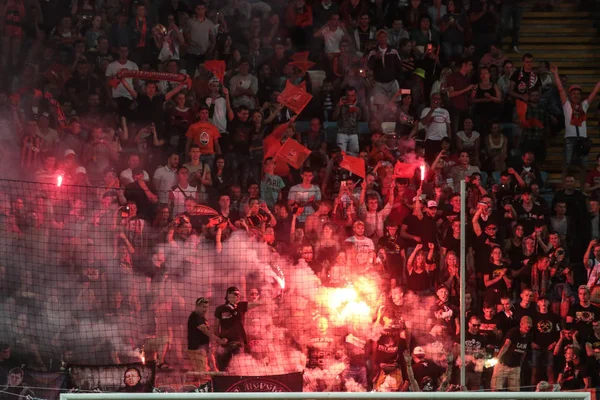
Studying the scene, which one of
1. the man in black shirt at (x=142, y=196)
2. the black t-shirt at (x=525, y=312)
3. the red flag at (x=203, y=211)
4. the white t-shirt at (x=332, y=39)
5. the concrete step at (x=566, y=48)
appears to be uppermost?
the concrete step at (x=566, y=48)

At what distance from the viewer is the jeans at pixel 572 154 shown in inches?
732

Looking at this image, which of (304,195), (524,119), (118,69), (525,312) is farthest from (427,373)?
(118,69)

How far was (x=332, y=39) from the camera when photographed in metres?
19.4

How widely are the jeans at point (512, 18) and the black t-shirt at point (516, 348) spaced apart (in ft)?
21.2

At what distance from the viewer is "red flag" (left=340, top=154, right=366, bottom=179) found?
17516mm

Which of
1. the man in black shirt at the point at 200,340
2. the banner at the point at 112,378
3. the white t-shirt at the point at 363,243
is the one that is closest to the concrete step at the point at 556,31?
the white t-shirt at the point at 363,243

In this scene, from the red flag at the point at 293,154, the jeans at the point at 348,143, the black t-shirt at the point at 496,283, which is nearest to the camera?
the black t-shirt at the point at 496,283

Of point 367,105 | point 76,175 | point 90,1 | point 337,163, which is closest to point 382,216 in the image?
point 337,163

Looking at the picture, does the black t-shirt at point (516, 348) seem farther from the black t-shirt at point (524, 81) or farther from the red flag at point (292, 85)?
the red flag at point (292, 85)

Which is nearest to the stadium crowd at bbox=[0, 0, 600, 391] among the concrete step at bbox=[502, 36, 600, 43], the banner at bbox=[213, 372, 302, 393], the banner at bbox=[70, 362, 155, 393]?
the concrete step at bbox=[502, 36, 600, 43]

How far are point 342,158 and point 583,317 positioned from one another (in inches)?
154

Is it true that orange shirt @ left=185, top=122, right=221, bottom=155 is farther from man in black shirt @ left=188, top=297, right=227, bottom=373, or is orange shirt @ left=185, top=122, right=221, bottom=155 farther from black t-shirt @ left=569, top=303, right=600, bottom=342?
black t-shirt @ left=569, top=303, right=600, bottom=342

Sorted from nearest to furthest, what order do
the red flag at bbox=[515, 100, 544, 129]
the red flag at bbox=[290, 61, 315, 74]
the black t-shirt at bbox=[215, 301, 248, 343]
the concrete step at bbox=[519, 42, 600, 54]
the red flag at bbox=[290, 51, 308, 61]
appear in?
the black t-shirt at bbox=[215, 301, 248, 343] < the red flag at bbox=[515, 100, 544, 129] < the red flag at bbox=[290, 61, 315, 74] < the red flag at bbox=[290, 51, 308, 61] < the concrete step at bbox=[519, 42, 600, 54]

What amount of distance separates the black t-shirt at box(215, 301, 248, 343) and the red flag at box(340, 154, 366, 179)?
3102mm
